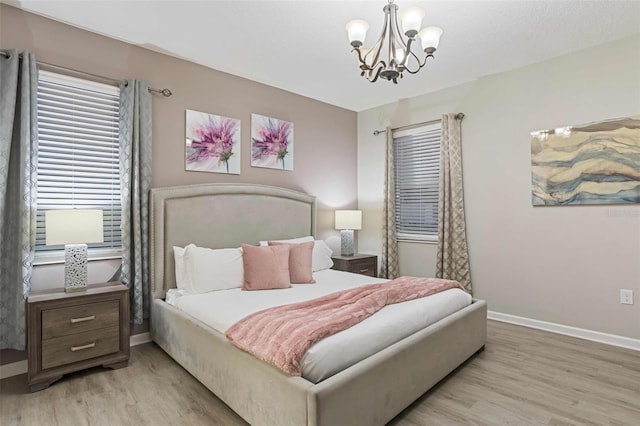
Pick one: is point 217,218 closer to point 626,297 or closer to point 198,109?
point 198,109

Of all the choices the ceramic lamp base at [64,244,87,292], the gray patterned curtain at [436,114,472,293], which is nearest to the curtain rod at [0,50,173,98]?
the ceramic lamp base at [64,244,87,292]

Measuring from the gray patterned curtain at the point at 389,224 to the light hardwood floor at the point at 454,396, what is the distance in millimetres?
1866

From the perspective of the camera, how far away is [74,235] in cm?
245

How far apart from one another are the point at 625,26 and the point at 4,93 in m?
4.79

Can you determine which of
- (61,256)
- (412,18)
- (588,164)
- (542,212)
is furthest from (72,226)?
(588,164)

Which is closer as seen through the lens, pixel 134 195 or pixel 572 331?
pixel 134 195

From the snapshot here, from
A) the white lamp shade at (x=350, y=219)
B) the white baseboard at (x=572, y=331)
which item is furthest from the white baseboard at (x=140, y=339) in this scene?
the white baseboard at (x=572, y=331)

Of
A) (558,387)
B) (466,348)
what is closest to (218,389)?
(466,348)

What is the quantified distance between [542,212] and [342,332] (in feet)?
8.97

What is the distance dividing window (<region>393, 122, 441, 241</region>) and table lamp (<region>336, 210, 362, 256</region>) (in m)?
0.61

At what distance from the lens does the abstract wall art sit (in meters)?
2.99

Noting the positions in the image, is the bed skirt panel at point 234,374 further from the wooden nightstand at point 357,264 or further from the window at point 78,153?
the wooden nightstand at point 357,264

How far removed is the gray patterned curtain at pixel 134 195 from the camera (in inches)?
116

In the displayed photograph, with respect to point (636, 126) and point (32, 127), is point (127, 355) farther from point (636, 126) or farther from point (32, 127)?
point (636, 126)
